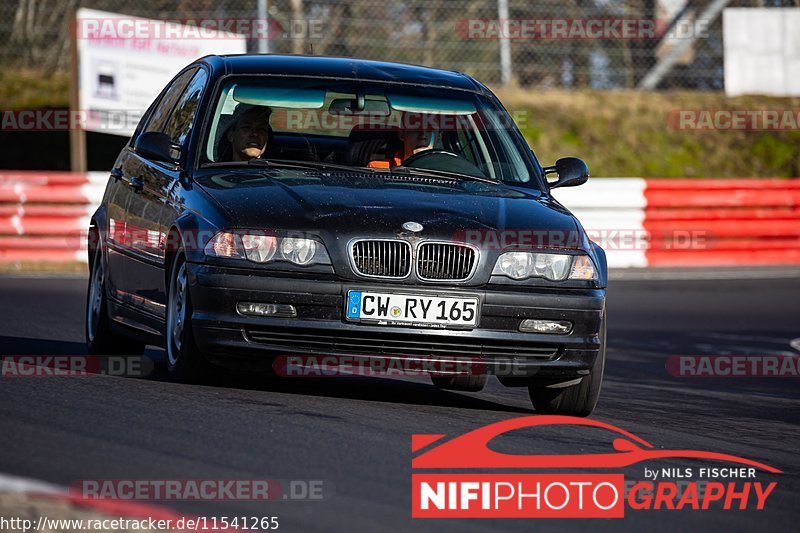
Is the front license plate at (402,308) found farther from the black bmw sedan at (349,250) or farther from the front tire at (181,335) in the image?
the front tire at (181,335)

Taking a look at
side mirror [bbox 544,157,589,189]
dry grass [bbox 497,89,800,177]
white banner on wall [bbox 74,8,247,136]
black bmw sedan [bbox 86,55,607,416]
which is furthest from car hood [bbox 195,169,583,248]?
dry grass [bbox 497,89,800,177]

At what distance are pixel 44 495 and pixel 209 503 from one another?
0.52m

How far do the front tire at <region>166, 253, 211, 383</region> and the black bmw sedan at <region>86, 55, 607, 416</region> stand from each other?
0.01 m

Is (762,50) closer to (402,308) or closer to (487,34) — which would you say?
(487,34)

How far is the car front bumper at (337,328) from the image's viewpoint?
6703mm

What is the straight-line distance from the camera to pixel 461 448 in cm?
602

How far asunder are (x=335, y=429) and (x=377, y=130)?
2490mm

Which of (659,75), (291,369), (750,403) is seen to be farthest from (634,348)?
(659,75)

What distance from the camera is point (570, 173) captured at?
27.0 feet

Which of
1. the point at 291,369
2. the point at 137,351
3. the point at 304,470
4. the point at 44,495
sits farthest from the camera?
the point at 137,351

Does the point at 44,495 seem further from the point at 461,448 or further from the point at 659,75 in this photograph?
the point at 659,75

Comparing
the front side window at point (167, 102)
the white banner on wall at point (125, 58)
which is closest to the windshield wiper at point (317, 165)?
the front side window at point (167, 102)

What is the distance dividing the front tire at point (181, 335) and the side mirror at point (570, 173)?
6.98 feet

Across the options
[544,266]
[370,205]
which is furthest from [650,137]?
[370,205]
